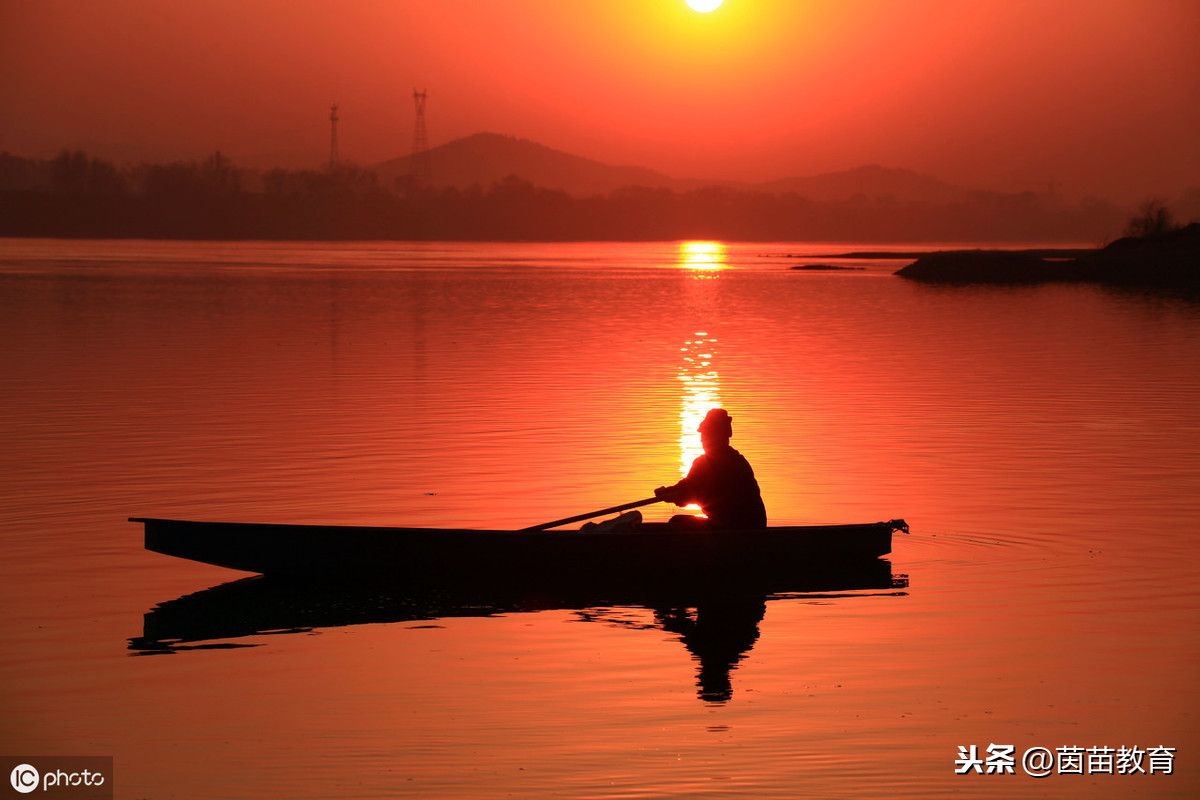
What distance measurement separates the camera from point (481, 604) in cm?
1611

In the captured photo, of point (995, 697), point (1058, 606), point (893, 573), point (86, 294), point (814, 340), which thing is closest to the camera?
point (995, 697)

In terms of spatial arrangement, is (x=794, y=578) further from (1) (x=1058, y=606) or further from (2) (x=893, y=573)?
(1) (x=1058, y=606)

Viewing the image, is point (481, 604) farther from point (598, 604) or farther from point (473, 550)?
point (598, 604)

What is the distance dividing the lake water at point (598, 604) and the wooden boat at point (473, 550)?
551 mm

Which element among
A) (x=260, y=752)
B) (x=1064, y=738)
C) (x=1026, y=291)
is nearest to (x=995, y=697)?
(x=1064, y=738)

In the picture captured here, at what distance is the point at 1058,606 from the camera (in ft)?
52.6

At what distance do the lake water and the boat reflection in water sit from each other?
3.6 inches

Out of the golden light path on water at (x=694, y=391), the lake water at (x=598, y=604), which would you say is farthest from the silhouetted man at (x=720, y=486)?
the golden light path on water at (x=694, y=391)

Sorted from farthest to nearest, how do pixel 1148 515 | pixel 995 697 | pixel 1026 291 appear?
pixel 1026 291 → pixel 1148 515 → pixel 995 697

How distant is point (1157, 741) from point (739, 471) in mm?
5857

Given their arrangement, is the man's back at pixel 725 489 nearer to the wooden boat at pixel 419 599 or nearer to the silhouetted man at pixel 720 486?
the silhouetted man at pixel 720 486

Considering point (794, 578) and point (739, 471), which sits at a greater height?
point (739, 471)

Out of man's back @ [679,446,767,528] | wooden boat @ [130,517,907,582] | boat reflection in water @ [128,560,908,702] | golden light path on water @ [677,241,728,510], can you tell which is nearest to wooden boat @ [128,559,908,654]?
boat reflection in water @ [128,560,908,702]

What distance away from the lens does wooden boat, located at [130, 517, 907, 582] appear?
1636cm
